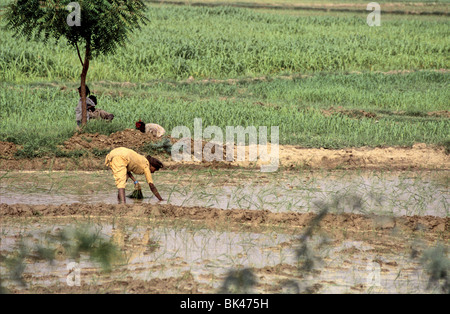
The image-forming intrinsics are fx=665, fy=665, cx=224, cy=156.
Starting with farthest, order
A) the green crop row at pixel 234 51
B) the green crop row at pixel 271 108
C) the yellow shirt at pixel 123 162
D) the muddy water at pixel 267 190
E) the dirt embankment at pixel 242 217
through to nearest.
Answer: the green crop row at pixel 234 51 < the green crop row at pixel 271 108 < the muddy water at pixel 267 190 < the yellow shirt at pixel 123 162 < the dirt embankment at pixel 242 217

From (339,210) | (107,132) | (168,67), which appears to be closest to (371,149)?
(339,210)

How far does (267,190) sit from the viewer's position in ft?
30.9

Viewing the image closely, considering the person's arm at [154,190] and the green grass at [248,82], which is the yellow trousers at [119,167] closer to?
the person's arm at [154,190]

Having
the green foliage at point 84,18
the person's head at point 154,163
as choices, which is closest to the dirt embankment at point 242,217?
the person's head at point 154,163

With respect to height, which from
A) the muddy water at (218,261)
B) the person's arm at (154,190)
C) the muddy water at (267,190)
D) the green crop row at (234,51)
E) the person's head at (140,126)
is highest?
the green crop row at (234,51)

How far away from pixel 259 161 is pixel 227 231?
12.7 ft

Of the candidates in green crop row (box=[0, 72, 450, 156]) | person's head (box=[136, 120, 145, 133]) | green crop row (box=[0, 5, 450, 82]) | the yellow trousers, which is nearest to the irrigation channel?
the yellow trousers

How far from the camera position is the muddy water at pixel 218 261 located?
19.3 ft

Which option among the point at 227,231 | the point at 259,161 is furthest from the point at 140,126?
the point at 227,231

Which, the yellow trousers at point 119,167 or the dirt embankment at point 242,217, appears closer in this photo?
the dirt embankment at point 242,217

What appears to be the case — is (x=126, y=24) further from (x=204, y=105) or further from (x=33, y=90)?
(x=33, y=90)

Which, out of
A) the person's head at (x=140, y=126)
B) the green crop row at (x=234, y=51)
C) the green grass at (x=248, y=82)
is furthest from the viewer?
the green crop row at (x=234, y=51)

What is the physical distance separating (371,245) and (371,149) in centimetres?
512

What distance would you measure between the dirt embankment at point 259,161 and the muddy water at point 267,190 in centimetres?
53
